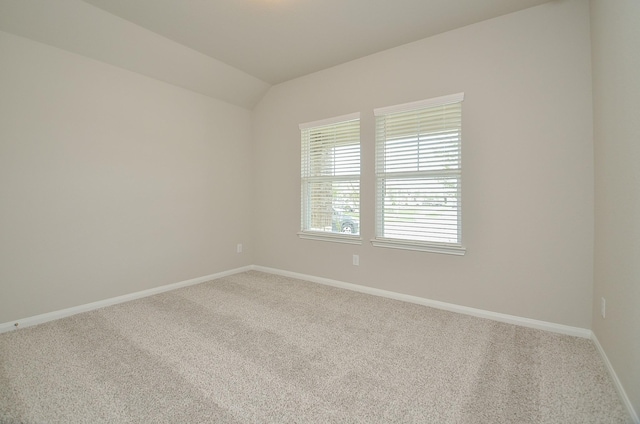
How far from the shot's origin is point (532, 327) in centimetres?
245

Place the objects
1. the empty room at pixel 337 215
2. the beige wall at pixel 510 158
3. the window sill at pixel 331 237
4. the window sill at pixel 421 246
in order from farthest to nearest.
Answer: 1. the window sill at pixel 331 237
2. the window sill at pixel 421 246
3. the beige wall at pixel 510 158
4. the empty room at pixel 337 215

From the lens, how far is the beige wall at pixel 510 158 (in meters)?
2.28

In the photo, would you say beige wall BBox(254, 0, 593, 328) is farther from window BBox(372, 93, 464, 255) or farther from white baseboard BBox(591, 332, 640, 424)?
white baseboard BBox(591, 332, 640, 424)

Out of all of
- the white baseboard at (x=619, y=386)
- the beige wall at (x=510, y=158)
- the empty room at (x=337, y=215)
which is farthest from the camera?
the beige wall at (x=510, y=158)

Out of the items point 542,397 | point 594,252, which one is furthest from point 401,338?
point 594,252

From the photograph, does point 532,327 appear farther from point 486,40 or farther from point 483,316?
point 486,40

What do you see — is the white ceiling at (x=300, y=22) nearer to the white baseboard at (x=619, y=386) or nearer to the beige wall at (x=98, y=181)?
the beige wall at (x=98, y=181)

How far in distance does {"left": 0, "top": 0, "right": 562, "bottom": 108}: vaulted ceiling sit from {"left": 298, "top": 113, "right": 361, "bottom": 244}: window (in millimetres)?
814

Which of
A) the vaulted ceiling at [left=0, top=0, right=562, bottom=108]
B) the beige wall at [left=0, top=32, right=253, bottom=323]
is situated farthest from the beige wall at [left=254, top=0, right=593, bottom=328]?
the beige wall at [left=0, top=32, right=253, bottom=323]

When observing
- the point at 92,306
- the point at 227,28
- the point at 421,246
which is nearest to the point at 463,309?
the point at 421,246

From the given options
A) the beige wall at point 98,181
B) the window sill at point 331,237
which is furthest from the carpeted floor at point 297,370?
the window sill at point 331,237

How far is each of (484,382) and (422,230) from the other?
153 centimetres

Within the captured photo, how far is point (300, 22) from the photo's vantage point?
269 centimetres

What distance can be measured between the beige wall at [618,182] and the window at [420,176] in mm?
981
